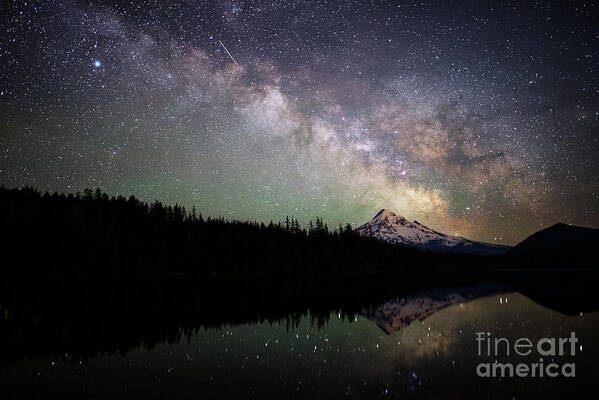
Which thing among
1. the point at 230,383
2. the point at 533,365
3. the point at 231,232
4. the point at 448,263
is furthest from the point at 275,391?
the point at 448,263

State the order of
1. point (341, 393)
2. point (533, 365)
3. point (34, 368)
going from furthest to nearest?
point (533, 365) < point (34, 368) < point (341, 393)

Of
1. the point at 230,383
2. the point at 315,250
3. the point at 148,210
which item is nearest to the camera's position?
the point at 230,383

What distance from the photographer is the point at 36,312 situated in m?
27.4

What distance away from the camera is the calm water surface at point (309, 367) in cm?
1183

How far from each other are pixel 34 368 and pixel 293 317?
59.3 ft

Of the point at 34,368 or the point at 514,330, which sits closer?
the point at 34,368

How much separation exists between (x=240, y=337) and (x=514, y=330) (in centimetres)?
1802

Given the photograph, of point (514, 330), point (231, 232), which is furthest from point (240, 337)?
point (231, 232)

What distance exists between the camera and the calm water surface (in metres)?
11.8

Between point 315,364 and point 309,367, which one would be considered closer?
point 309,367

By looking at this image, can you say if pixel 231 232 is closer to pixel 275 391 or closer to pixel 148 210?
pixel 148 210

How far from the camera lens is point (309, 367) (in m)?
14.9

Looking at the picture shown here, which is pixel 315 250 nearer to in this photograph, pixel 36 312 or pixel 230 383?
pixel 36 312

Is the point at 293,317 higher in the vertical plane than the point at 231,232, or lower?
lower
